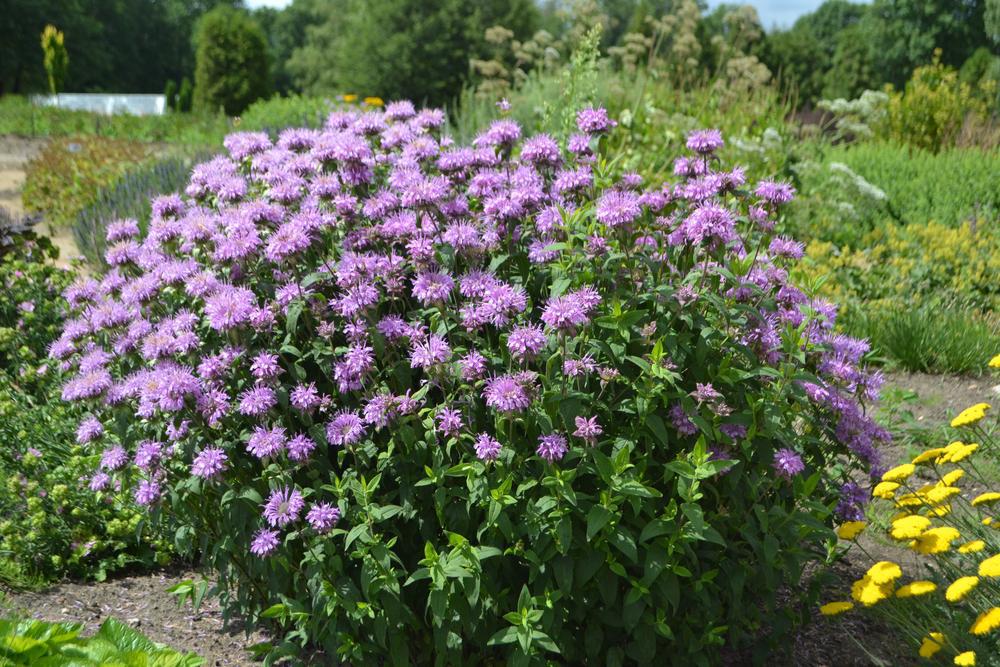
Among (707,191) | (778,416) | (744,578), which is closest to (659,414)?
(778,416)

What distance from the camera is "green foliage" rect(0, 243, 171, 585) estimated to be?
12.3 feet

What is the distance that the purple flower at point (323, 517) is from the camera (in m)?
2.48

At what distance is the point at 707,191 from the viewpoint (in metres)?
2.77

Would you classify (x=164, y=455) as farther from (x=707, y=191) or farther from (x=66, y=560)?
(x=707, y=191)

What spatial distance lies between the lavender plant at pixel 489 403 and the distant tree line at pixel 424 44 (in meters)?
6.90

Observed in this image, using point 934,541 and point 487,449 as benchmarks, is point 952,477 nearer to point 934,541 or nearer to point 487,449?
point 934,541

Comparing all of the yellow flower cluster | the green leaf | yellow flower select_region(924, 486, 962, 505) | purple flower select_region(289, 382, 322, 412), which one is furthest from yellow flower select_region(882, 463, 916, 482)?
purple flower select_region(289, 382, 322, 412)

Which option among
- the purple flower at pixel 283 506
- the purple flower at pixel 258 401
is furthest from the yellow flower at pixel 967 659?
the purple flower at pixel 258 401

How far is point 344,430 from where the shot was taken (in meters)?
2.50

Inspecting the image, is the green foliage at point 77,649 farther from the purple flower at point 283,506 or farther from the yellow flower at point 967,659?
the yellow flower at point 967,659

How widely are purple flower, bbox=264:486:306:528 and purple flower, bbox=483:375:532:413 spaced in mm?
644

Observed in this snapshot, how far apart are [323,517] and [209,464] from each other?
1.25 ft

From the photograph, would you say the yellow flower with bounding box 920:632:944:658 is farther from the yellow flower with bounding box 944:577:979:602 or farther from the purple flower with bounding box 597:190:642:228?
the purple flower with bounding box 597:190:642:228

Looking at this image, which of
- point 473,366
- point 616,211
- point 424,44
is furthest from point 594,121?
point 424,44
